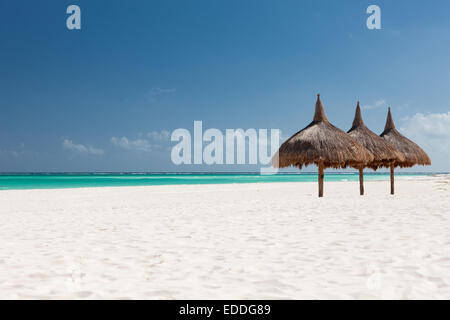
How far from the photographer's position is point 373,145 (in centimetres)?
1376

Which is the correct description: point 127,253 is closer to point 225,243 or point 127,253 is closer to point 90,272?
point 90,272

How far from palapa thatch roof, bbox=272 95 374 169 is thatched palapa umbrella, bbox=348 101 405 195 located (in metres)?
0.82

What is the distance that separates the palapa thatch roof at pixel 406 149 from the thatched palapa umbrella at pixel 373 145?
0.70 metres

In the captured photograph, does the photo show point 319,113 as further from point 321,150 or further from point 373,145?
point 373,145

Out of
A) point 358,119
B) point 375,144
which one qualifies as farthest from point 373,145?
point 358,119

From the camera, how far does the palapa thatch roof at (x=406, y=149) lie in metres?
15.0

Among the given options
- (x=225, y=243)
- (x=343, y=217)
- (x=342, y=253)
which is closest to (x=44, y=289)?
(x=225, y=243)

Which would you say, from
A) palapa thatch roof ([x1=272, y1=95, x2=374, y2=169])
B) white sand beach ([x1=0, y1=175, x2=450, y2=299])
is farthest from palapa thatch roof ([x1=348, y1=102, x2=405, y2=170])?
white sand beach ([x1=0, y1=175, x2=450, y2=299])

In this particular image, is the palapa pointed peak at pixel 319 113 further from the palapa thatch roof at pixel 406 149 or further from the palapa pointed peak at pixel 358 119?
the palapa thatch roof at pixel 406 149

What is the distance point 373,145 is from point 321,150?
2891 mm

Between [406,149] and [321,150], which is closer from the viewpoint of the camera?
[321,150]

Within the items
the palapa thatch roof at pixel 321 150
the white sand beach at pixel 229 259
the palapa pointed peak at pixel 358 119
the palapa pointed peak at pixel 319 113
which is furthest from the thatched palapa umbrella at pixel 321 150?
the white sand beach at pixel 229 259
